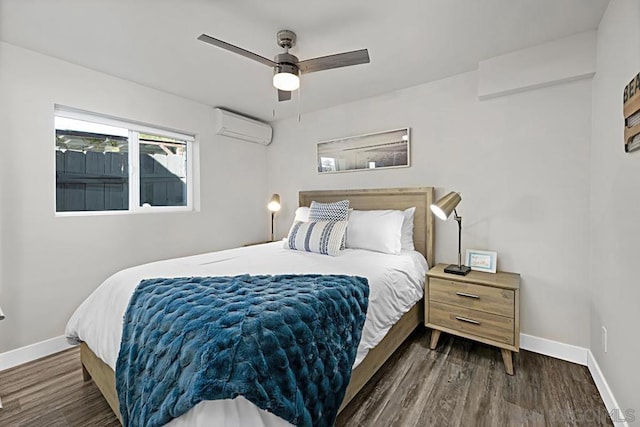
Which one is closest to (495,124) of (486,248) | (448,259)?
(486,248)

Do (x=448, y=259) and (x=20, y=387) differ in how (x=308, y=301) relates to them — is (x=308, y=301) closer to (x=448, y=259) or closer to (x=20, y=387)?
(x=448, y=259)

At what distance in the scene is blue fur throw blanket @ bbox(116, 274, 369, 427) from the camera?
1.00 m

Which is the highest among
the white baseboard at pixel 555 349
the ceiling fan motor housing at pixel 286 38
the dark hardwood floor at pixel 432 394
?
the ceiling fan motor housing at pixel 286 38

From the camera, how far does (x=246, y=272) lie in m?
1.95

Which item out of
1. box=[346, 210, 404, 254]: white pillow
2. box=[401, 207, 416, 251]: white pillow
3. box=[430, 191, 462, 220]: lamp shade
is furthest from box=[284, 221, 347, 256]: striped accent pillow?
box=[430, 191, 462, 220]: lamp shade

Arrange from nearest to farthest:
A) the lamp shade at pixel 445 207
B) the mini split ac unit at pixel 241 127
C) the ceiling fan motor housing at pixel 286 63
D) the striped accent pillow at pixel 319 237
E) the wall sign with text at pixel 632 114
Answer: the wall sign with text at pixel 632 114, the ceiling fan motor housing at pixel 286 63, the lamp shade at pixel 445 207, the striped accent pillow at pixel 319 237, the mini split ac unit at pixel 241 127

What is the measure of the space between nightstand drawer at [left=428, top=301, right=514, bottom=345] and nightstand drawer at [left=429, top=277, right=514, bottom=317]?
0.04 meters

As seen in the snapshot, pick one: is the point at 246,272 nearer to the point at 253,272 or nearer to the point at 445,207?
the point at 253,272

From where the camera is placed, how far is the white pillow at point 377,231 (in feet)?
8.68

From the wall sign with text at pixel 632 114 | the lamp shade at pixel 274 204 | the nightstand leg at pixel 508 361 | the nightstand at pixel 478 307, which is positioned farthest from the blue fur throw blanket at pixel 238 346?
the lamp shade at pixel 274 204

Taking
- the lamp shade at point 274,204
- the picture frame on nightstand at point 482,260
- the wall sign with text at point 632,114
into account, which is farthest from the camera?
the lamp shade at point 274,204

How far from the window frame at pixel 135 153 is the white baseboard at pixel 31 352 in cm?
106

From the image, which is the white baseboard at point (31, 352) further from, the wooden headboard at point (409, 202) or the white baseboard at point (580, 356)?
the white baseboard at point (580, 356)

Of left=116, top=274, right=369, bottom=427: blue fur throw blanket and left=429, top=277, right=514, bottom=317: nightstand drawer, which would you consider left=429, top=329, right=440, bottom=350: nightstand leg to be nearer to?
left=429, top=277, right=514, bottom=317: nightstand drawer
